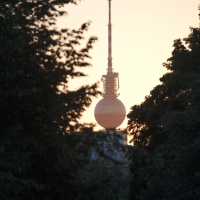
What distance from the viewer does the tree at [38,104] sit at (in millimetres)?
18766

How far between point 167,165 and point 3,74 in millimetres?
21545

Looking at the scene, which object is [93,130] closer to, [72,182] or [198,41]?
→ [72,182]

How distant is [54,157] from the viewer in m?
19.8

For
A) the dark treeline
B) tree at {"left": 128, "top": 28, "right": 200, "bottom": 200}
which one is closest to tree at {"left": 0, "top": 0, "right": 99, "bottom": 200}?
the dark treeline

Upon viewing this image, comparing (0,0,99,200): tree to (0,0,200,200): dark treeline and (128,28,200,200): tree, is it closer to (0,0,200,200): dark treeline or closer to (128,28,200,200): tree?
(0,0,200,200): dark treeline

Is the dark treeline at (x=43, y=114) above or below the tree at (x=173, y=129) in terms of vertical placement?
below

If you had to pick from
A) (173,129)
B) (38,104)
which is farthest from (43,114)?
(173,129)


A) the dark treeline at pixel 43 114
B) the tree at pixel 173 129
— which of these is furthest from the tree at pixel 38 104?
the tree at pixel 173 129

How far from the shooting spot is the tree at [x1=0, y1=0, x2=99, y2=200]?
18766mm

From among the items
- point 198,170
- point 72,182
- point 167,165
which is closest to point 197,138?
point 198,170

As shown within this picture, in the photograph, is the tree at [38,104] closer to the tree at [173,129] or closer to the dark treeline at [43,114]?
the dark treeline at [43,114]

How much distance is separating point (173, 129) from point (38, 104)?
20.0m

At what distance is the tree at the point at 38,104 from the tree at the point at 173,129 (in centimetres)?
208

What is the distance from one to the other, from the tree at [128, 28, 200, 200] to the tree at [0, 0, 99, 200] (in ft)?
6.81
